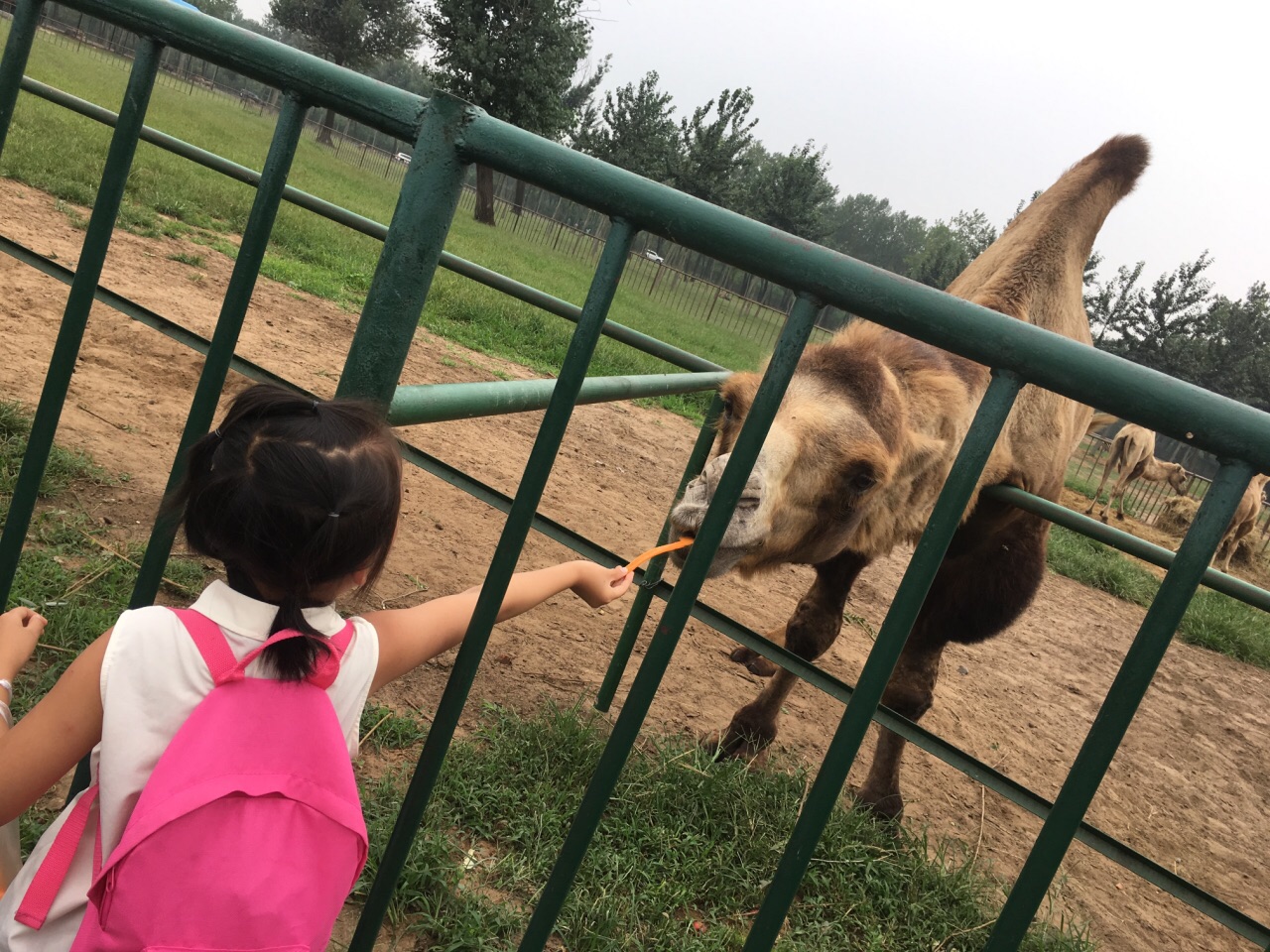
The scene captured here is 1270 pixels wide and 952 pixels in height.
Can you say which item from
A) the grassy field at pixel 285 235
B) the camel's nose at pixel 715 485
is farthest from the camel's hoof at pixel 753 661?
the grassy field at pixel 285 235

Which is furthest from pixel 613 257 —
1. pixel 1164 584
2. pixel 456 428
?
pixel 456 428

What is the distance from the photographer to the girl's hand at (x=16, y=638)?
1.29 m

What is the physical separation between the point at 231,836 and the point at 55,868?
0.28 m

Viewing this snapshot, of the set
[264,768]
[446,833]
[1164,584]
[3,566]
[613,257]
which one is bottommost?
[446,833]

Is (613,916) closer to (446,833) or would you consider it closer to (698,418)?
(446,833)

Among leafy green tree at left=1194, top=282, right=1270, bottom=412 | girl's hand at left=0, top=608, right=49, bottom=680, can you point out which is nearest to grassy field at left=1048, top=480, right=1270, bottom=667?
girl's hand at left=0, top=608, right=49, bottom=680

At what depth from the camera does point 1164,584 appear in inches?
36.4

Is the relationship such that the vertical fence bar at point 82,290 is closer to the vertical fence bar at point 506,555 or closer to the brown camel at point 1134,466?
the vertical fence bar at point 506,555

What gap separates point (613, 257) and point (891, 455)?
202cm

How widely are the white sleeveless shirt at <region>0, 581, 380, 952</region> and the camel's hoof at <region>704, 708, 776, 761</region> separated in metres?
2.60

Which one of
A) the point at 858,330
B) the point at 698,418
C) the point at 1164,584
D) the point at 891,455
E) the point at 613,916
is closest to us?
the point at 1164,584

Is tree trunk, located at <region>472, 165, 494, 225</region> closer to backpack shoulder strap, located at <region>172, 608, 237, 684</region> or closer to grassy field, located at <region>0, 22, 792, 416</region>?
grassy field, located at <region>0, 22, 792, 416</region>

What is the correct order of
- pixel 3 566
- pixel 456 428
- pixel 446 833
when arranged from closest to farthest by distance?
pixel 3 566
pixel 446 833
pixel 456 428

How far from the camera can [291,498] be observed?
1110mm
